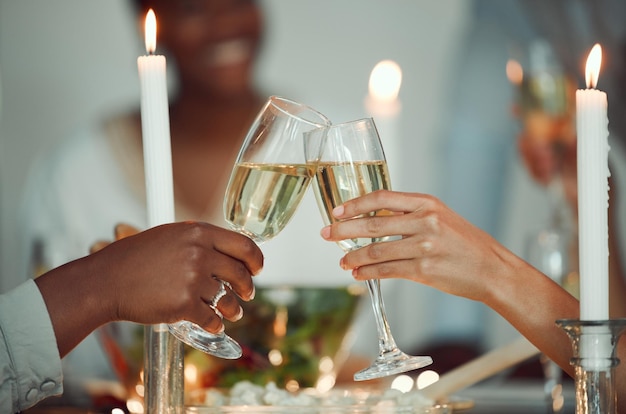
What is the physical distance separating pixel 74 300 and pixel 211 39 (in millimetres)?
2325

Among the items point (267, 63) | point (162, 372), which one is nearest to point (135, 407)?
point (162, 372)

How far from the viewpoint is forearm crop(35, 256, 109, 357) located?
2.84 ft

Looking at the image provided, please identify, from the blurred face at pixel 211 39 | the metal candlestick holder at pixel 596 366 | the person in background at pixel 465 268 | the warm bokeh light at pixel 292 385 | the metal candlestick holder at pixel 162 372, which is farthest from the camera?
the blurred face at pixel 211 39

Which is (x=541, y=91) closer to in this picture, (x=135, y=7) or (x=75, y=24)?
(x=135, y=7)

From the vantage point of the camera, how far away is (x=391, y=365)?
0.92 metres

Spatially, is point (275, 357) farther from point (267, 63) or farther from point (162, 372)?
point (267, 63)

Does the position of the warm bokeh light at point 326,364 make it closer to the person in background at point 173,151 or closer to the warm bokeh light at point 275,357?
the warm bokeh light at point 275,357

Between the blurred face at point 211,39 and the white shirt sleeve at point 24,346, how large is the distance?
7.39 feet

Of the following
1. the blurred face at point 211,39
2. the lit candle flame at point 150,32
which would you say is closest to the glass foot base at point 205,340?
the lit candle flame at point 150,32

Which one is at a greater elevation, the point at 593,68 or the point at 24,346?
the point at 593,68

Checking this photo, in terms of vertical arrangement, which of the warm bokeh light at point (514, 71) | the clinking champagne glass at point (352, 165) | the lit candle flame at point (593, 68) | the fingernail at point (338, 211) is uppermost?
the warm bokeh light at point (514, 71)

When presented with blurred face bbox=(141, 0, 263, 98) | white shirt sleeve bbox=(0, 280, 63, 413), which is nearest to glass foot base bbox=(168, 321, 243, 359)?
white shirt sleeve bbox=(0, 280, 63, 413)

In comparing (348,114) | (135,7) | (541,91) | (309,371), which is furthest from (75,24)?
(309,371)

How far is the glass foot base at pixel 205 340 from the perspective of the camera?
0.89 metres
